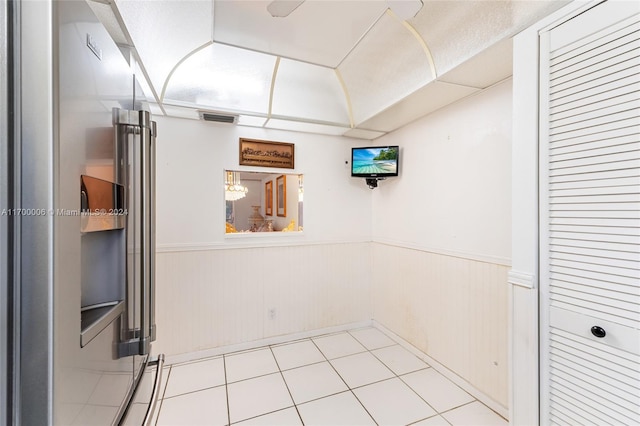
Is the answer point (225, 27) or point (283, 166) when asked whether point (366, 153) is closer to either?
point (283, 166)

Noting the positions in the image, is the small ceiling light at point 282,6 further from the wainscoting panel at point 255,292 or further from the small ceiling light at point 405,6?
the wainscoting panel at point 255,292

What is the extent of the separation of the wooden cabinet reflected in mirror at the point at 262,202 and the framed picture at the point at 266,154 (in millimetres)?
161

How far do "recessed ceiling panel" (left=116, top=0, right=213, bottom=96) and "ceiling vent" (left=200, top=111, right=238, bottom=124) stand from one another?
41cm

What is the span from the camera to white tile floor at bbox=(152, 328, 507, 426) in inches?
74.0

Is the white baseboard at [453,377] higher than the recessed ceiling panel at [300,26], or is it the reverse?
the recessed ceiling panel at [300,26]

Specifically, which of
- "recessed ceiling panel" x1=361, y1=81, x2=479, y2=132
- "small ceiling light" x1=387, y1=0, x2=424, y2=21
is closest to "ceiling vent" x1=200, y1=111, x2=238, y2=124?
"recessed ceiling panel" x1=361, y1=81, x2=479, y2=132

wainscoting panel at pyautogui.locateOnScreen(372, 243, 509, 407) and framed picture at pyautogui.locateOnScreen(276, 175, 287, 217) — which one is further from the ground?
framed picture at pyautogui.locateOnScreen(276, 175, 287, 217)

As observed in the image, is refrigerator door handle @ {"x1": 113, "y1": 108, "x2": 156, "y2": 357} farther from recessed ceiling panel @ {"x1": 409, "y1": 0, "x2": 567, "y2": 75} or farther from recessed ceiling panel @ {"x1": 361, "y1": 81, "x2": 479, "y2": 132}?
recessed ceiling panel @ {"x1": 361, "y1": 81, "x2": 479, "y2": 132}

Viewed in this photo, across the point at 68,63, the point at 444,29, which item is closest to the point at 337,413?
the point at 68,63

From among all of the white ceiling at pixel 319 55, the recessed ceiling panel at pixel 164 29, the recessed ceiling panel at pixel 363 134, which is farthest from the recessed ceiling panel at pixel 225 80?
the recessed ceiling panel at pixel 363 134

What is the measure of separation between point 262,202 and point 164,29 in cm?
239

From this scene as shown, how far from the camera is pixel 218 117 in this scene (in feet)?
8.41

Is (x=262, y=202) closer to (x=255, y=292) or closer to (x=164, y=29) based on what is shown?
(x=255, y=292)

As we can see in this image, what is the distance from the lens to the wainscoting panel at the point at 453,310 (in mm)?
1950
